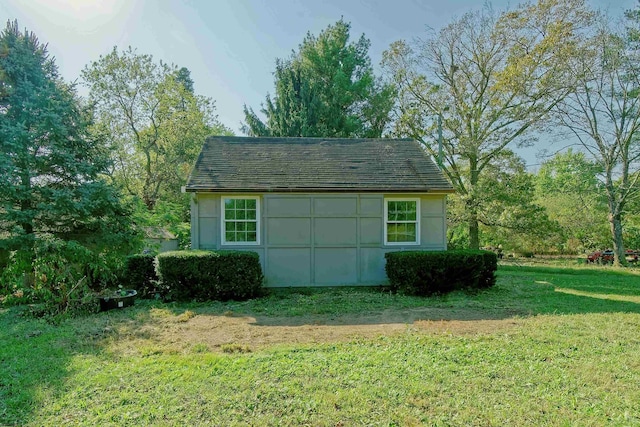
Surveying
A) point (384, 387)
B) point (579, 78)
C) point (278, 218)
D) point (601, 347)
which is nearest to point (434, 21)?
point (579, 78)

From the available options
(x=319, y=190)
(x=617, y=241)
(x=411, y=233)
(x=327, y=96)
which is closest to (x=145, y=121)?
(x=327, y=96)

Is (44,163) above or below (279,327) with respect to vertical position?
above

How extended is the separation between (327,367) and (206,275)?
4995 millimetres

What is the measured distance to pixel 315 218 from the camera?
10.2m

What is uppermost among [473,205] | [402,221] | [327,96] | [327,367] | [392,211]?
[327,96]

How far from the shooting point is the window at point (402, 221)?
1052 centimetres

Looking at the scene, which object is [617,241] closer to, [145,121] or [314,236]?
[314,236]

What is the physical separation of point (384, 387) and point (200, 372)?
2095 millimetres

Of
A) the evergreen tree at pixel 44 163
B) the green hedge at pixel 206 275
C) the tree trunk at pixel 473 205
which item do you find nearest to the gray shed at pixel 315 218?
the green hedge at pixel 206 275

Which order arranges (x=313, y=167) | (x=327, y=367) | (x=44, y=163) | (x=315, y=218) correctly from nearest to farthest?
(x=327, y=367)
(x=44, y=163)
(x=315, y=218)
(x=313, y=167)

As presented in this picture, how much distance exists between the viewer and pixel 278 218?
1016 centimetres

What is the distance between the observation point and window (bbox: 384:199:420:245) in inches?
414

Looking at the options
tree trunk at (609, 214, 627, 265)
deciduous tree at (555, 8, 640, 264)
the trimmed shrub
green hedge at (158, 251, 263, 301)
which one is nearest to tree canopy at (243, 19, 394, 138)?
deciduous tree at (555, 8, 640, 264)

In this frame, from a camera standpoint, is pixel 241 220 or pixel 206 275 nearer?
pixel 206 275
